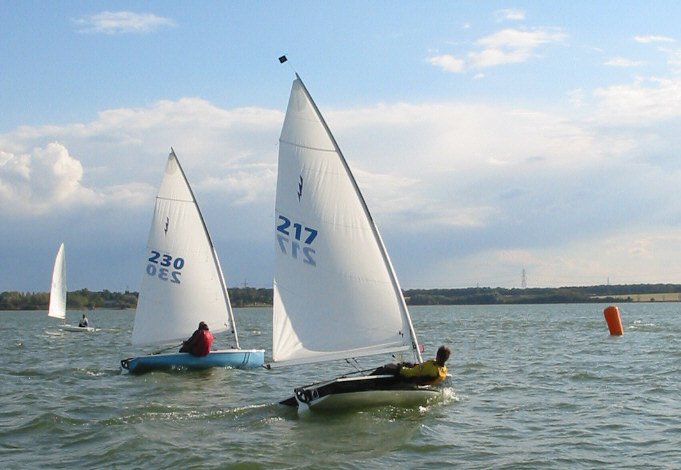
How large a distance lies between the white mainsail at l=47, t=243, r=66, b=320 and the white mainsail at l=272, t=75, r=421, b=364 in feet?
153

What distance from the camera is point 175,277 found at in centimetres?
2572

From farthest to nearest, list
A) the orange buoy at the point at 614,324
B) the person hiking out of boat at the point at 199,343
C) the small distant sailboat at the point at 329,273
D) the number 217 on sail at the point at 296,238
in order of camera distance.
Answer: the orange buoy at the point at 614,324 < the person hiking out of boat at the point at 199,343 < the number 217 on sail at the point at 296,238 < the small distant sailboat at the point at 329,273

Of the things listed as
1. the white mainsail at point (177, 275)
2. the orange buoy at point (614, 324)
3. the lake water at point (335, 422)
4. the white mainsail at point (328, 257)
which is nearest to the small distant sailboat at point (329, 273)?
the white mainsail at point (328, 257)

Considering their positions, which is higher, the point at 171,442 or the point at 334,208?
the point at 334,208

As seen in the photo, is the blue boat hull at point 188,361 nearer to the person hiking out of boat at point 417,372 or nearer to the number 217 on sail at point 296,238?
the number 217 on sail at point 296,238

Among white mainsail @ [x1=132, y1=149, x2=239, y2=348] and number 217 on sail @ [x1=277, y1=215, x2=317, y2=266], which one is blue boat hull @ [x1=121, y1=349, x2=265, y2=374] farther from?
number 217 on sail @ [x1=277, y1=215, x2=317, y2=266]

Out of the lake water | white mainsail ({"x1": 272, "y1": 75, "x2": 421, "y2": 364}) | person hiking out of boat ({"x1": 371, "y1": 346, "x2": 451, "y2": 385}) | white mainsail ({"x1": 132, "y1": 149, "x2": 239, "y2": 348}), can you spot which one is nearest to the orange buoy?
the lake water

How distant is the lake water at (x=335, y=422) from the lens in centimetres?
1325

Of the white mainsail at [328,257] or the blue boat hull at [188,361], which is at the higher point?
the white mainsail at [328,257]

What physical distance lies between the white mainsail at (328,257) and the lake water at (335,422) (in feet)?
4.30

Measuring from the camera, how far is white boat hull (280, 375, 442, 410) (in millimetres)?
15547

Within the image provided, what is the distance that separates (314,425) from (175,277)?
1144 cm

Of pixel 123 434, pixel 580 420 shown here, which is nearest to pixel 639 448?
pixel 580 420

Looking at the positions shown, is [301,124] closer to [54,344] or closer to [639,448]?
[639,448]
